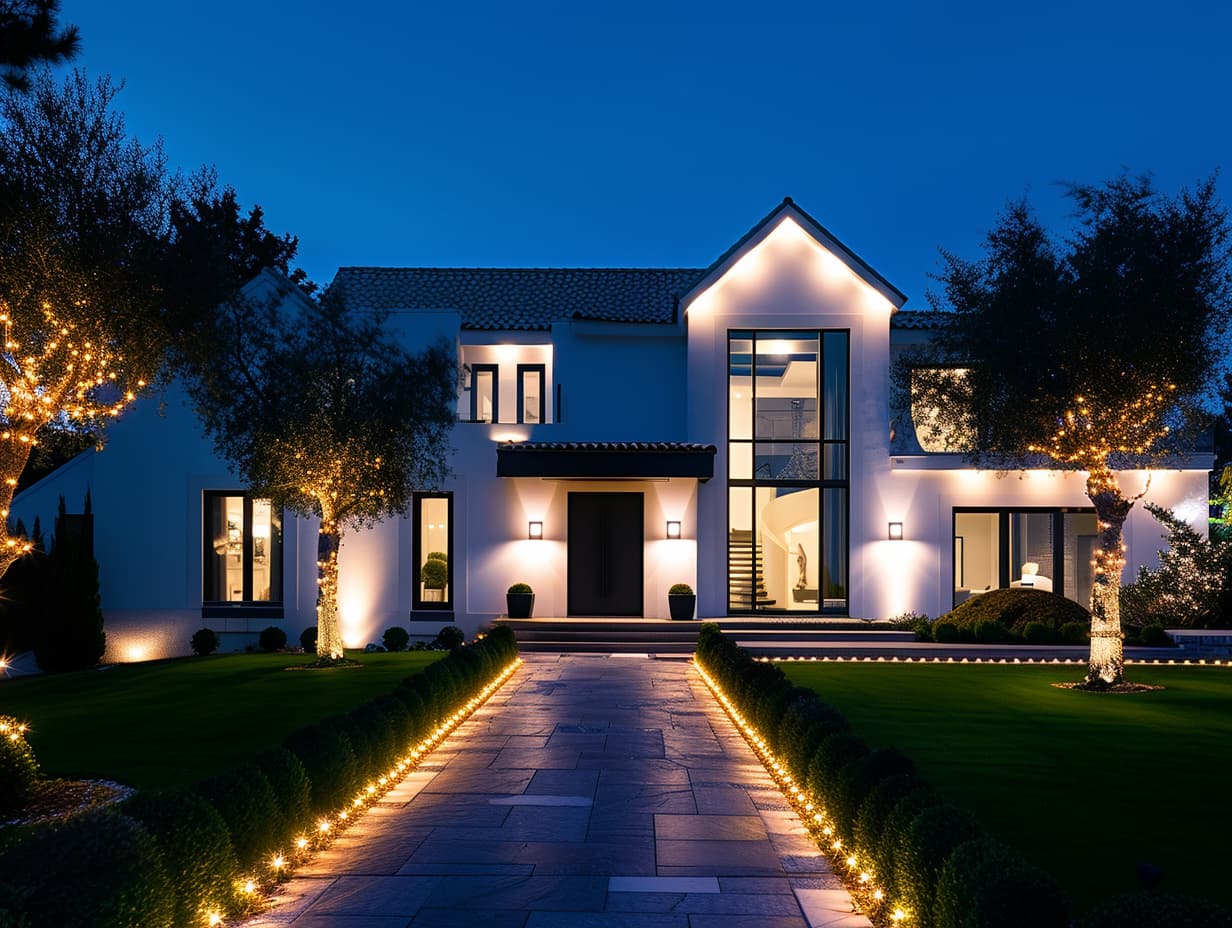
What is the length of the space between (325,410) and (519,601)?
721cm

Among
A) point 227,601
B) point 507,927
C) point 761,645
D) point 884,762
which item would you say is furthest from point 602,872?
point 227,601

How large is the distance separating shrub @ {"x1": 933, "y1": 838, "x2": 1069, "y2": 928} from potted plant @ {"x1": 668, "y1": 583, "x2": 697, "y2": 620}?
712 inches

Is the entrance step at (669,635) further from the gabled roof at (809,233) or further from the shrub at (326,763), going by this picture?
the shrub at (326,763)

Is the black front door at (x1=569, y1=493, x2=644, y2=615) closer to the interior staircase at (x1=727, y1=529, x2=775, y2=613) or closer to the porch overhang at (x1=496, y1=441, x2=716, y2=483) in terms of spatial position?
the porch overhang at (x1=496, y1=441, x2=716, y2=483)

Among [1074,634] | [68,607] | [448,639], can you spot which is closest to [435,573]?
[448,639]

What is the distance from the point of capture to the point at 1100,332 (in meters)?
15.7

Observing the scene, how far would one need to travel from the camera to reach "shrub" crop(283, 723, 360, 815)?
7.70m

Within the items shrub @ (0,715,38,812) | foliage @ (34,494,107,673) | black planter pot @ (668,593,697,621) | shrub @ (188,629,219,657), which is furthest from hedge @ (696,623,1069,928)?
foliage @ (34,494,107,673)

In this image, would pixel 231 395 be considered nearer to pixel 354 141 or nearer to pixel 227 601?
pixel 227 601

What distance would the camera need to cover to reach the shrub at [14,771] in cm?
859

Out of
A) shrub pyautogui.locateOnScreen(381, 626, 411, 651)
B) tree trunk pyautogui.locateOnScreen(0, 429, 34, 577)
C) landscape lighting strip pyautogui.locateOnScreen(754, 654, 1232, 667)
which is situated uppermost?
tree trunk pyautogui.locateOnScreen(0, 429, 34, 577)

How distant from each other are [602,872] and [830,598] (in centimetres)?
1828

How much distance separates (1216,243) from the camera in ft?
51.7

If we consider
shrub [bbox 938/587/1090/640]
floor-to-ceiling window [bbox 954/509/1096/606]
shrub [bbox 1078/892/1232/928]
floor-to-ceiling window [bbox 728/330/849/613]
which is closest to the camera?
shrub [bbox 1078/892/1232/928]
